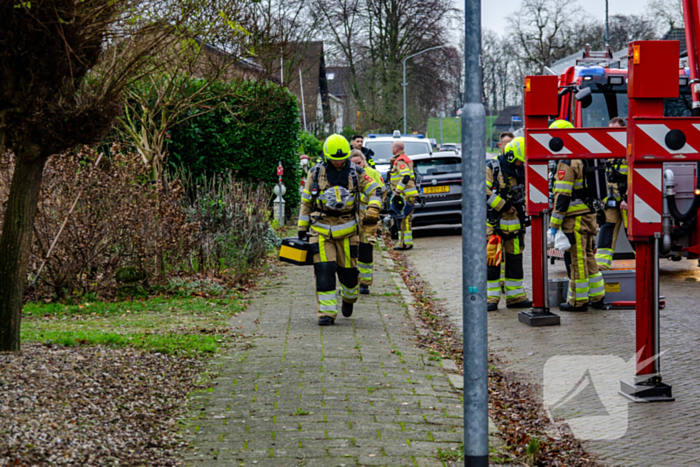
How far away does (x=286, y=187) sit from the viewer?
19859 mm

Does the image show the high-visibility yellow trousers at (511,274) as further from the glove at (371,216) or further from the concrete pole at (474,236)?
the concrete pole at (474,236)

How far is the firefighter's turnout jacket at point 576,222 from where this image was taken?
933 cm

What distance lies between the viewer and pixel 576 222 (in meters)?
9.43

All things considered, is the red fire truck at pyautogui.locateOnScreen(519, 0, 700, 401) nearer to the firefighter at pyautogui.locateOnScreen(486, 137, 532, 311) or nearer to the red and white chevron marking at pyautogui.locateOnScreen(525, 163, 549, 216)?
the red and white chevron marking at pyautogui.locateOnScreen(525, 163, 549, 216)

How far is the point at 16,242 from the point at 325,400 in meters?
2.58

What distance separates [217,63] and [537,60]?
45.2 metres

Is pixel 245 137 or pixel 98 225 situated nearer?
pixel 98 225

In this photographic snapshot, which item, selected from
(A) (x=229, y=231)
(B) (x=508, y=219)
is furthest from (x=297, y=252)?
(A) (x=229, y=231)

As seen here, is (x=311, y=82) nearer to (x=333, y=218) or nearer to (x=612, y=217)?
(x=612, y=217)

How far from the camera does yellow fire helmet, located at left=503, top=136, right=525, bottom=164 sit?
9.67 metres

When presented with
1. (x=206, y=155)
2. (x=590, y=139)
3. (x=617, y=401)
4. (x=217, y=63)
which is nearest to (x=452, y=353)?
(x=617, y=401)

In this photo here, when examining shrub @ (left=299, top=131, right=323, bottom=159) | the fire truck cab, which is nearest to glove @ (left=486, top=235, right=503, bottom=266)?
the fire truck cab

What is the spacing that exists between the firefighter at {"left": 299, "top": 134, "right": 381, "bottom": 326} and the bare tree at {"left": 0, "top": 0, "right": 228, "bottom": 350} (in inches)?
102

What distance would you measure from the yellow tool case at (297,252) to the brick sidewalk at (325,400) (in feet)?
2.16
